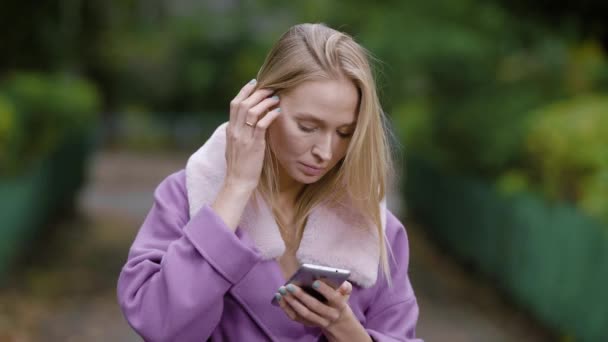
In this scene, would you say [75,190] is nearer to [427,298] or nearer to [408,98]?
[408,98]

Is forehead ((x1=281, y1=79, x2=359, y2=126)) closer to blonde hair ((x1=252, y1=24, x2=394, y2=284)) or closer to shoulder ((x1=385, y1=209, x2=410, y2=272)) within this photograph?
blonde hair ((x1=252, y1=24, x2=394, y2=284))

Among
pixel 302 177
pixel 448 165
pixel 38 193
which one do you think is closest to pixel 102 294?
pixel 38 193

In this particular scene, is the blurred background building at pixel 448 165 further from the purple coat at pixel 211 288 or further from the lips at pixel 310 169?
the lips at pixel 310 169

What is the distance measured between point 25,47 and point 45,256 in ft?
8.56

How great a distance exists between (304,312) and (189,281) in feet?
0.85

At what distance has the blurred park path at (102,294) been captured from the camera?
27.1 ft

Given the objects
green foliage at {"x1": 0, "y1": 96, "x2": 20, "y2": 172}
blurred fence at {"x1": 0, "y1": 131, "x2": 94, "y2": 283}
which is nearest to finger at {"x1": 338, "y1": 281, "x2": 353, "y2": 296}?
Answer: green foliage at {"x1": 0, "y1": 96, "x2": 20, "y2": 172}

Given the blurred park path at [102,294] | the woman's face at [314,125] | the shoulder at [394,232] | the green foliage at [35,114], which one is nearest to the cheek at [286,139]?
the woman's face at [314,125]

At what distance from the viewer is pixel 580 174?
7.56 meters

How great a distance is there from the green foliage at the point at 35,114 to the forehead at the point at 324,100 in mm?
6079

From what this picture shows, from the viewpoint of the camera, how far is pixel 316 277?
2008 millimetres

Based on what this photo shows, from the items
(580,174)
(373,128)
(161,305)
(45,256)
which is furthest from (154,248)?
(45,256)

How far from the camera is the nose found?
6.96 ft

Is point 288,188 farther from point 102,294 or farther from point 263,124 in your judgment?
point 102,294
